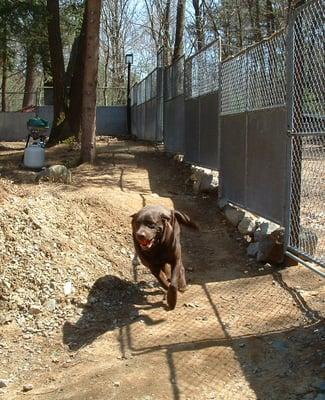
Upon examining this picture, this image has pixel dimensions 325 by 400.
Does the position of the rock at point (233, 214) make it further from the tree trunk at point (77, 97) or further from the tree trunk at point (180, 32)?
the tree trunk at point (180, 32)

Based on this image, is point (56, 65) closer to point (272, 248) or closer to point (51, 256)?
point (51, 256)

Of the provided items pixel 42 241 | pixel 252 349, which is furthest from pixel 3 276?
pixel 252 349

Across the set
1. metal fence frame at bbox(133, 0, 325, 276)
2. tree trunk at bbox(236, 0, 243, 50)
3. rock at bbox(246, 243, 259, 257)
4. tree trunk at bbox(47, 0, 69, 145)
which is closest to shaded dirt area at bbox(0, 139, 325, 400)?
rock at bbox(246, 243, 259, 257)

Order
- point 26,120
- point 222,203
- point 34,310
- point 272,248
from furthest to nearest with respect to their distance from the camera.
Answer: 1. point 26,120
2. point 222,203
3. point 272,248
4. point 34,310

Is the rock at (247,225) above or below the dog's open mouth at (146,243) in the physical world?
below

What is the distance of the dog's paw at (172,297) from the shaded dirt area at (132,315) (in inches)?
3.2

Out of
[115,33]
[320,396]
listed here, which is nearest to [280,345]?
[320,396]

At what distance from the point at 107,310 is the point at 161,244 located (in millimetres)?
862

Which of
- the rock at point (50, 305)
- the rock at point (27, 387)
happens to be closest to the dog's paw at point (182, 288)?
the rock at point (50, 305)

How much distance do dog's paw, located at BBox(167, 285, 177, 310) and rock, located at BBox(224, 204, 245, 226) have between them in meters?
2.70

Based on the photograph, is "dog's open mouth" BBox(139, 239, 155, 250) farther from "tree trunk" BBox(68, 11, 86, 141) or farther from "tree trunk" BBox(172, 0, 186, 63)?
"tree trunk" BBox(172, 0, 186, 63)

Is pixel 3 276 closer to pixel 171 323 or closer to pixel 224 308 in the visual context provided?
pixel 171 323

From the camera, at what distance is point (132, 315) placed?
5.80 m

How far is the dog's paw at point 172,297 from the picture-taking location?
5.58 metres
